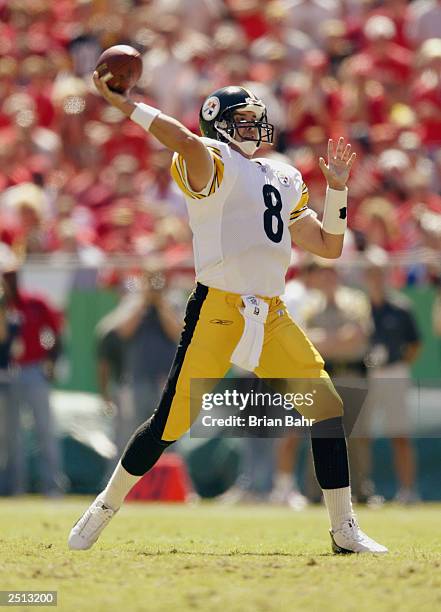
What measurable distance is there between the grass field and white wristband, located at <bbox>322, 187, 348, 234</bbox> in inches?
65.2

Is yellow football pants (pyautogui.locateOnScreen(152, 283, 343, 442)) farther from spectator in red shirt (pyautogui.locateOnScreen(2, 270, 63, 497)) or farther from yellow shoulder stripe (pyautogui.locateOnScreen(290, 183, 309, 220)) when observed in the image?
spectator in red shirt (pyautogui.locateOnScreen(2, 270, 63, 497))

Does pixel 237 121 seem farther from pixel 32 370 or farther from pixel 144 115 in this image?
pixel 32 370

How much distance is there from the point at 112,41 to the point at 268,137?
9.29m

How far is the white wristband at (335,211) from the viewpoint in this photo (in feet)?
22.5

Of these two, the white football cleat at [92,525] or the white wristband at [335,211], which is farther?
the white wristband at [335,211]

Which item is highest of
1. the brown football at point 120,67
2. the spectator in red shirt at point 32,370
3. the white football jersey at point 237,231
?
the brown football at point 120,67

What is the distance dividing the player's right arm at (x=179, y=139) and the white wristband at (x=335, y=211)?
772 millimetres

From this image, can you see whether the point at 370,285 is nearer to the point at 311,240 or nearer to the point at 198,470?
the point at 198,470

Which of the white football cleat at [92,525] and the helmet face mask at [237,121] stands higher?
the helmet face mask at [237,121]

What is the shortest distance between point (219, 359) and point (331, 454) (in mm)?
717

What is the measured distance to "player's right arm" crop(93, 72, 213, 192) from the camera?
20.4 feet

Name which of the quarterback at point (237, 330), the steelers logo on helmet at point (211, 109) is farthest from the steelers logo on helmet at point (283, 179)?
the steelers logo on helmet at point (211, 109)

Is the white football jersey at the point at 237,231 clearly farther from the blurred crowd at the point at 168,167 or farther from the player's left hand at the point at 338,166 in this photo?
the blurred crowd at the point at 168,167
